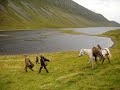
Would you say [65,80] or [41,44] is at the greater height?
[41,44]

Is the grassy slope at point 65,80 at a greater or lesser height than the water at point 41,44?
lesser

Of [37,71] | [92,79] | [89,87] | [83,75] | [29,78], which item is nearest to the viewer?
[89,87]

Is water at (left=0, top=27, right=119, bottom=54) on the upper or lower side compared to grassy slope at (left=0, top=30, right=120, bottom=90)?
upper

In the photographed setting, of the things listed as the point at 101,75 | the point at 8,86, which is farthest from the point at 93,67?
the point at 8,86

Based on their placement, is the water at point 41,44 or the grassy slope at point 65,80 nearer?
the grassy slope at point 65,80

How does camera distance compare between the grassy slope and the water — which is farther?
the water

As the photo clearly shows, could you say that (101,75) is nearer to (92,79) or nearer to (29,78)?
(92,79)

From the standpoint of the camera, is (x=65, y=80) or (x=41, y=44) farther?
(x=41, y=44)

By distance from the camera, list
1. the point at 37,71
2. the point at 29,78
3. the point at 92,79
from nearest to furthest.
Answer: the point at 92,79 < the point at 29,78 < the point at 37,71

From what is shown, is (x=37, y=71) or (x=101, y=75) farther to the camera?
(x=37, y=71)

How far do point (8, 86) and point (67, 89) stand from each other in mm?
7533

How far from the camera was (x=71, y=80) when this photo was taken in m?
25.8

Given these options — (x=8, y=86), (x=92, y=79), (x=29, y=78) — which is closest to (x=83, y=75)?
(x=92, y=79)

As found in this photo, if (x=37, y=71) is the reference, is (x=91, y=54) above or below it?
above
